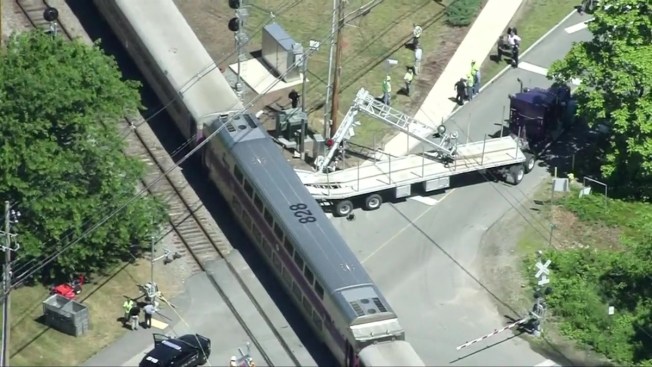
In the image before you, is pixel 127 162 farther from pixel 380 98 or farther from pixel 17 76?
pixel 380 98

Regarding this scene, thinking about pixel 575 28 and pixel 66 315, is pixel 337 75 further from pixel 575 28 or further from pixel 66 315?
pixel 575 28

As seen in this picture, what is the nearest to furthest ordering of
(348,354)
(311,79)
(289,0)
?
(348,354) < (311,79) < (289,0)

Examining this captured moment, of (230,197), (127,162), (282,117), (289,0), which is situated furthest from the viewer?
(289,0)

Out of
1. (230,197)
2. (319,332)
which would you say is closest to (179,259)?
(230,197)

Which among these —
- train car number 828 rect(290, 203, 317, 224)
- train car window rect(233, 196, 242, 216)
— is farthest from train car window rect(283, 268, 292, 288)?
train car window rect(233, 196, 242, 216)

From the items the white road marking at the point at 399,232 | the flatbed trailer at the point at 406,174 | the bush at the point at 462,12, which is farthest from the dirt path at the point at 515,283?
the bush at the point at 462,12

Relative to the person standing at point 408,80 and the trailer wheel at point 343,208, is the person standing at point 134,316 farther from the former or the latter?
the person standing at point 408,80

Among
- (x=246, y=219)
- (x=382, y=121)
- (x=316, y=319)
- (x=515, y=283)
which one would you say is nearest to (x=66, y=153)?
(x=246, y=219)

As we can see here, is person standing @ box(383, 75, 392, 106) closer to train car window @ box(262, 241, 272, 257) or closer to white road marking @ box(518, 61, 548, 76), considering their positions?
white road marking @ box(518, 61, 548, 76)
